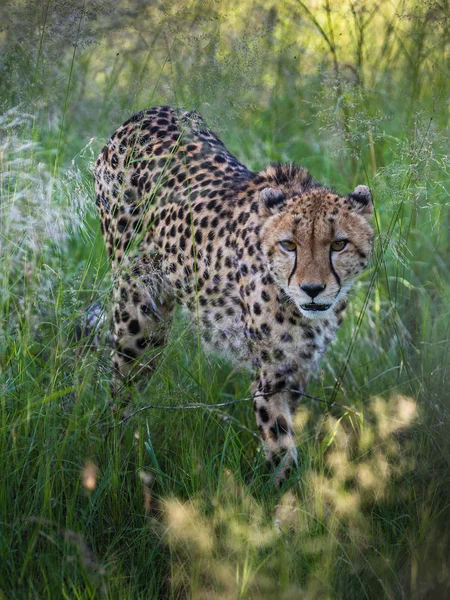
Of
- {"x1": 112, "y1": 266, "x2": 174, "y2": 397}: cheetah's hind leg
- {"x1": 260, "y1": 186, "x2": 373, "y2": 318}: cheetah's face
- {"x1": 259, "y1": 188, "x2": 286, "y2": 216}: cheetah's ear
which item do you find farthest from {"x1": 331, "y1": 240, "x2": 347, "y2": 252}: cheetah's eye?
{"x1": 112, "y1": 266, "x2": 174, "y2": 397}: cheetah's hind leg

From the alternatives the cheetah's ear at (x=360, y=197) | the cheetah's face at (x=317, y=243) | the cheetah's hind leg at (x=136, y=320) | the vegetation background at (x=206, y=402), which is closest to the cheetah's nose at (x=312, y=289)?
the cheetah's face at (x=317, y=243)

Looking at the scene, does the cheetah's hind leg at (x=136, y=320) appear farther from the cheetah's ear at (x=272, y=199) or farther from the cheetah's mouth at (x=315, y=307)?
the cheetah's mouth at (x=315, y=307)

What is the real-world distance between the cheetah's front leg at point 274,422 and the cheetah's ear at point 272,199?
1.82ft

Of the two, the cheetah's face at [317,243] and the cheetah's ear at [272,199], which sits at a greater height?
the cheetah's ear at [272,199]

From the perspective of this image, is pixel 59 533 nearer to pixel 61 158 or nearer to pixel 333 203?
pixel 333 203

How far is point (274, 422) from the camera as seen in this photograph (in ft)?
8.90

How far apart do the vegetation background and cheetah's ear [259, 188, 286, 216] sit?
0.25 metres

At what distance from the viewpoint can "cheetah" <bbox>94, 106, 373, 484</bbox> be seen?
2.54 metres

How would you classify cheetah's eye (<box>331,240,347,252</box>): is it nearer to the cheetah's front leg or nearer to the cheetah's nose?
the cheetah's nose

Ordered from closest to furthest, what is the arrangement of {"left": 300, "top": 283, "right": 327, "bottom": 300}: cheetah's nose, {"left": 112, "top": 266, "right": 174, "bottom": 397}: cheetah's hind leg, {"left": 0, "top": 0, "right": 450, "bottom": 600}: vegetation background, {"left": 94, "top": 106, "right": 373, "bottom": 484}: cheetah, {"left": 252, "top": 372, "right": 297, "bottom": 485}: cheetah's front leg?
{"left": 0, "top": 0, "right": 450, "bottom": 600}: vegetation background → {"left": 300, "top": 283, "right": 327, "bottom": 300}: cheetah's nose → {"left": 94, "top": 106, "right": 373, "bottom": 484}: cheetah → {"left": 252, "top": 372, "right": 297, "bottom": 485}: cheetah's front leg → {"left": 112, "top": 266, "right": 174, "bottom": 397}: cheetah's hind leg

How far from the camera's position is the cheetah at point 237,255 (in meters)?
2.54

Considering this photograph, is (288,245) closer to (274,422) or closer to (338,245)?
(338,245)

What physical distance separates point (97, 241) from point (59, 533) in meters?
2.08

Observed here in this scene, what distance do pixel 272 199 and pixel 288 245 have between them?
0.68 ft
